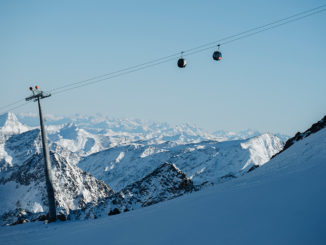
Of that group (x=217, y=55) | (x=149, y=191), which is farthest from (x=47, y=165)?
(x=149, y=191)

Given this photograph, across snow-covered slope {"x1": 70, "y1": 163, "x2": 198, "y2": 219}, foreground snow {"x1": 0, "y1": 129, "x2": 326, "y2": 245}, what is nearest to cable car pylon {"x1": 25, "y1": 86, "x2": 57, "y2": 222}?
foreground snow {"x1": 0, "y1": 129, "x2": 326, "y2": 245}

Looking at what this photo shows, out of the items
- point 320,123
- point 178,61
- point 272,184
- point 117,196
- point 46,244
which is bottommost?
point 117,196

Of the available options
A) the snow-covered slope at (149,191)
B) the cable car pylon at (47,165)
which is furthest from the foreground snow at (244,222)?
the snow-covered slope at (149,191)

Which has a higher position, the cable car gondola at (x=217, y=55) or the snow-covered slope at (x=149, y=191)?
the cable car gondola at (x=217, y=55)

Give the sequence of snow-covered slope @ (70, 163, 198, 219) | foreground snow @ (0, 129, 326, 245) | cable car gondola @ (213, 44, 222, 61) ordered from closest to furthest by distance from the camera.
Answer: foreground snow @ (0, 129, 326, 245)
cable car gondola @ (213, 44, 222, 61)
snow-covered slope @ (70, 163, 198, 219)

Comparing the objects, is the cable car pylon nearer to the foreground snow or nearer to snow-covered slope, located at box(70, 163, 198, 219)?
the foreground snow

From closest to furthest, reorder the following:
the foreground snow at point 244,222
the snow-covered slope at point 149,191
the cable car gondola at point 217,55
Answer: the foreground snow at point 244,222, the cable car gondola at point 217,55, the snow-covered slope at point 149,191

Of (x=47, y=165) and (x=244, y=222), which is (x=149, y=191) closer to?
(x=47, y=165)

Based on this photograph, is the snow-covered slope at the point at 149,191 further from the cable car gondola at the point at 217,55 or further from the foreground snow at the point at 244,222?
the foreground snow at the point at 244,222

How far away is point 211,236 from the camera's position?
305 inches

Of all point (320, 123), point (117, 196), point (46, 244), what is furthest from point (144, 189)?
point (46, 244)

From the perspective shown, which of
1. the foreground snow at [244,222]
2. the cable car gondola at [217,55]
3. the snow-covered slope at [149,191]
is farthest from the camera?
the snow-covered slope at [149,191]

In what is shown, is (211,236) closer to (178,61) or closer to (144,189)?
(178,61)

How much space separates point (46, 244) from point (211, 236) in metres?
6.70
